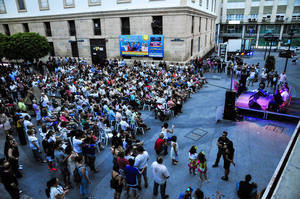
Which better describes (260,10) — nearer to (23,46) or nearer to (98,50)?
(98,50)

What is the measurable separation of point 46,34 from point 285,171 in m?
34.6

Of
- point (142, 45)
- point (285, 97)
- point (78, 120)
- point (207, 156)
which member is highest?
point (142, 45)

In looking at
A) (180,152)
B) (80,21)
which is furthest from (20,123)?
(80,21)

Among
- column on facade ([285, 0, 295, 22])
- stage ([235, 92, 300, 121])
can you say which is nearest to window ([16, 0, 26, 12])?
stage ([235, 92, 300, 121])

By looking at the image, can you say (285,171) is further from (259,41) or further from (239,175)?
(259,41)

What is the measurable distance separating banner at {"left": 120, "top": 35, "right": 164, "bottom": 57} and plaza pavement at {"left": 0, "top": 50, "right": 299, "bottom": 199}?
12.6m

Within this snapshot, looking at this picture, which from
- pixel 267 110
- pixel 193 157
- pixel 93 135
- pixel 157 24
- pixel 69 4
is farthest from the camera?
pixel 69 4

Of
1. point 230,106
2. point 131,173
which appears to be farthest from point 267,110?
point 131,173

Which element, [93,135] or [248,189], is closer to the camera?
[248,189]

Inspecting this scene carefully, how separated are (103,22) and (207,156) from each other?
910 inches

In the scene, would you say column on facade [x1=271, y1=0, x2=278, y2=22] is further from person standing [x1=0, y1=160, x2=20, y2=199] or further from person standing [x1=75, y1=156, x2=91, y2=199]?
person standing [x1=0, y1=160, x2=20, y2=199]

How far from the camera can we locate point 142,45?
79.7 ft

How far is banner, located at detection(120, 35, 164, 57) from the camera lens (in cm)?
2352

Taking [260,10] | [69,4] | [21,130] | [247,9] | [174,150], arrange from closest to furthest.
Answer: [174,150], [21,130], [69,4], [260,10], [247,9]
